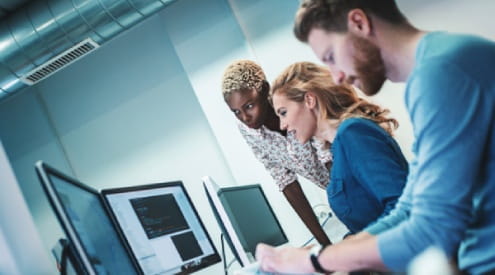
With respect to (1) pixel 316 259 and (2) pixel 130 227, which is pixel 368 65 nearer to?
(1) pixel 316 259

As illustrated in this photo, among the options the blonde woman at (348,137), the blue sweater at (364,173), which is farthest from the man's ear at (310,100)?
the blue sweater at (364,173)

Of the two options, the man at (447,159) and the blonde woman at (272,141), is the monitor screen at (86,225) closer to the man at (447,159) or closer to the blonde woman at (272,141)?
the man at (447,159)

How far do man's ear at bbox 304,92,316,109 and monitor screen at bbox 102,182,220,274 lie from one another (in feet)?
2.02

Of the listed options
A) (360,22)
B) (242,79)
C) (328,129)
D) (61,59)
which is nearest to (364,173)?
(328,129)

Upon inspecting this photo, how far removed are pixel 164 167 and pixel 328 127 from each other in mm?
2443

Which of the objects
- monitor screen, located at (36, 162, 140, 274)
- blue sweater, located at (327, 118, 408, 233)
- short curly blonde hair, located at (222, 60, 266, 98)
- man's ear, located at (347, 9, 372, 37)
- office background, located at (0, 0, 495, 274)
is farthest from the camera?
office background, located at (0, 0, 495, 274)

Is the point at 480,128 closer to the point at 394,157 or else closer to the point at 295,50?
the point at 394,157

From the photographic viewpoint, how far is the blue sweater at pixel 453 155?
2.70 feet

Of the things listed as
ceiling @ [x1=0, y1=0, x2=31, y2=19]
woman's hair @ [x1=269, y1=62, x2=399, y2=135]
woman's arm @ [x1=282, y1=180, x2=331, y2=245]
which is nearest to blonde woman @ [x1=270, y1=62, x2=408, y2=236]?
woman's hair @ [x1=269, y1=62, x2=399, y2=135]

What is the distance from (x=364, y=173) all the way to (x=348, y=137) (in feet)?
0.38

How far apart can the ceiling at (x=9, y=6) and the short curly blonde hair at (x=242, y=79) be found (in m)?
1.82

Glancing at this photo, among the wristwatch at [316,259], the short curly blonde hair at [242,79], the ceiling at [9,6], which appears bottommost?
the wristwatch at [316,259]

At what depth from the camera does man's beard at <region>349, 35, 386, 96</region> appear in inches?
40.2

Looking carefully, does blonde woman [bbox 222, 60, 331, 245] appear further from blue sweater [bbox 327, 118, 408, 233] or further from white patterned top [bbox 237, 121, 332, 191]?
blue sweater [bbox 327, 118, 408, 233]
